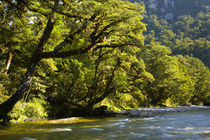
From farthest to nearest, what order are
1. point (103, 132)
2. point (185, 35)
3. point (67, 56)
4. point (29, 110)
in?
point (185, 35) < point (29, 110) < point (67, 56) < point (103, 132)

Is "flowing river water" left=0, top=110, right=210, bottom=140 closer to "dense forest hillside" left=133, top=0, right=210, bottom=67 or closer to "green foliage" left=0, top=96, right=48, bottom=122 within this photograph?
"green foliage" left=0, top=96, right=48, bottom=122

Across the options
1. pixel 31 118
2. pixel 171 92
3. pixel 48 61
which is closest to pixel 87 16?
pixel 48 61

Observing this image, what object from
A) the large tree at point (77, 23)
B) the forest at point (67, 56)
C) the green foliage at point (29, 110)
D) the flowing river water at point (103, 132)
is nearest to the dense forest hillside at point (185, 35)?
the forest at point (67, 56)

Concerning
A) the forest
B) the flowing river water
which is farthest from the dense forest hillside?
the flowing river water

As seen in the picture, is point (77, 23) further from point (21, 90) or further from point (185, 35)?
point (185, 35)

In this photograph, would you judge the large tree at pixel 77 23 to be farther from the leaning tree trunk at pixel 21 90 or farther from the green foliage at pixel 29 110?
the green foliage at pixel 29 110

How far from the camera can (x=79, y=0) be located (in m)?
10.2

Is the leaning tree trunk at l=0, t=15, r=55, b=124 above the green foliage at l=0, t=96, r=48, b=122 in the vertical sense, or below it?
above

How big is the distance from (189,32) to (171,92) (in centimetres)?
13369

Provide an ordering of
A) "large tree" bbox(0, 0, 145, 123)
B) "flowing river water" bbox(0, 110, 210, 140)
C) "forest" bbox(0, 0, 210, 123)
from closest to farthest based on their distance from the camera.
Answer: "flowing river water" bbox(0, 110, 210, 140) < "large tree" bbox(0, 0, 145, 123) < "forest" bbox(0, 0, 210, 123)

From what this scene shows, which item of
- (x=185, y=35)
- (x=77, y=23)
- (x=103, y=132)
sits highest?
(x=185, y=35)

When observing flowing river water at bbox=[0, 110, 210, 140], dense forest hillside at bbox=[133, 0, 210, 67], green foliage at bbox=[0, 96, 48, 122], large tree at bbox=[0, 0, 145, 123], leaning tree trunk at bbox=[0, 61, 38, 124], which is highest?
dense forest hillside at bbox=[133, 0, 210, 67]

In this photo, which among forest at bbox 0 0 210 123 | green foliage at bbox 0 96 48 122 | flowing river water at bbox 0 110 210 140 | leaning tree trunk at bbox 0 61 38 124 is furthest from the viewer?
green foliage at bbox 0 96 48 122

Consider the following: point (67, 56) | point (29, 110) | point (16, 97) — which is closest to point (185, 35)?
point (29, 110)
